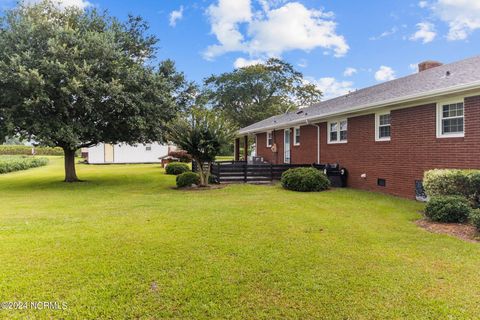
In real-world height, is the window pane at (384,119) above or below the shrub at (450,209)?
above

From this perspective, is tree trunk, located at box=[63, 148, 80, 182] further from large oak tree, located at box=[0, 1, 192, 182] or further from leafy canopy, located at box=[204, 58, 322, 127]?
leafy canopy, located at box=[204, 58, 322, 127]

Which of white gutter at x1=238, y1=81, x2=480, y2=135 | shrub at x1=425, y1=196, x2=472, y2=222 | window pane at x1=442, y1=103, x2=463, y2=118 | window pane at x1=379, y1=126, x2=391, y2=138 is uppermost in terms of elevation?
white gutter at x1=238, y1=81, x2=480, y2=135

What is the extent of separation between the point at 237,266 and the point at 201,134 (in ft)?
28.6

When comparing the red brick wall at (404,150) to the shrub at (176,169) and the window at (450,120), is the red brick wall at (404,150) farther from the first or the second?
the shrub at (176,169)

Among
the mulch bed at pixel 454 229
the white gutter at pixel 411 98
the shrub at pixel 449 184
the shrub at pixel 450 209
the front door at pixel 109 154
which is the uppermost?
the white gutter at pixel 411 98

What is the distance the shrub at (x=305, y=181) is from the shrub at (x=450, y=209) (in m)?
Answer: 4.93

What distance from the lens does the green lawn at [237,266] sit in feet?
10.7

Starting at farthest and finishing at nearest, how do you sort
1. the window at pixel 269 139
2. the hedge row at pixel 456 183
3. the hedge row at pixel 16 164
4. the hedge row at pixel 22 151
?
the hedge row at pixel 22 151, the hedge row at pixel 16 164, the window at pixel 269 139, the hedge row at pixel 456 183

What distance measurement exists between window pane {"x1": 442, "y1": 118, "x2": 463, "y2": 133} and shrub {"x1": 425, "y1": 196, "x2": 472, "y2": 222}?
2.52m

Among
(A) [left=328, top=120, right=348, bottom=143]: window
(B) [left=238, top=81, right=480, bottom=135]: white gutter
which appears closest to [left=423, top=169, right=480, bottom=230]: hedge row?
(B) [left=238, top=81, right=480, bottom=135]: white gutter

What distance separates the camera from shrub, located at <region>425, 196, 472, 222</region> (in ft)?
21.6

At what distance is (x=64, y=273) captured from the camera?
4008 mm

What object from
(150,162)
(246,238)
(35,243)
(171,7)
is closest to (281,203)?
(246,238)

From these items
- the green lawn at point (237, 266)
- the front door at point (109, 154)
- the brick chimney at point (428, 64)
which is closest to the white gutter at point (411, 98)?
the green lawn at point (237, 266)
